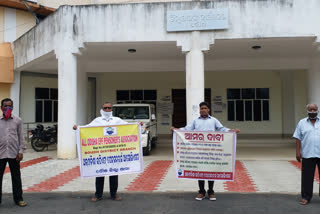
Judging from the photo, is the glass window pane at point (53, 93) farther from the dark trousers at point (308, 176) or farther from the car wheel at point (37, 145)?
the dark trousers at point (308, 176)

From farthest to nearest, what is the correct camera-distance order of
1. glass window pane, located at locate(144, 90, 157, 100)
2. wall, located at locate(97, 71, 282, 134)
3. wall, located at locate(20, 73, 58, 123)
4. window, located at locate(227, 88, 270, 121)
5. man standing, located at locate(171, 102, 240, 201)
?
glass window pane, located at locate(144, 90, 157, 100)
window, located at locate(227, 88, 270, 121)
wall, located at locate(97, 71, 282, 134)
wall, located at locate(20, 73, 58, 123)
man standing, located at locate(171, 102, 240, 201)

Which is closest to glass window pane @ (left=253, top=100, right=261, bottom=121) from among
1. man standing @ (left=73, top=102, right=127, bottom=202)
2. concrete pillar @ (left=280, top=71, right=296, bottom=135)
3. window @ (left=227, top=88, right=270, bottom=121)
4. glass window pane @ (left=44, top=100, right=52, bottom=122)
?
window @ (left=227, top=88, right=270, bottom=121)

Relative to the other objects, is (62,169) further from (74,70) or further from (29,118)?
(29,118)

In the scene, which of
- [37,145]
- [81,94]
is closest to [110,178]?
[37,145]

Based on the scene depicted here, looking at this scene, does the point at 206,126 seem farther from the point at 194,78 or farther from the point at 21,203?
the point at 194,78

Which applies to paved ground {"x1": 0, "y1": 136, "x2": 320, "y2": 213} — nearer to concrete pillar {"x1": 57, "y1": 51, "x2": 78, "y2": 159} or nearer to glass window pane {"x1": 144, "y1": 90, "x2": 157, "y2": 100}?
concrete pillar {"x1": 57, "y1": 51, "x2": 78, "y2": 159}

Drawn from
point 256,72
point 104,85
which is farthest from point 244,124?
point 104,85

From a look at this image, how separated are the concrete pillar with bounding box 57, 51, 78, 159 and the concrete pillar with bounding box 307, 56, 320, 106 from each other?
8.91 meters

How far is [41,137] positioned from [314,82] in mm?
10793

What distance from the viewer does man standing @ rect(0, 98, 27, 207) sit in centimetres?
496

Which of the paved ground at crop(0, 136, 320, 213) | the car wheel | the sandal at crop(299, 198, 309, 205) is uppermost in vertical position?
the car wheel

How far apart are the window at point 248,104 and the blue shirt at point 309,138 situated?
12188 millimetres

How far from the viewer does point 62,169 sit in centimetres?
851

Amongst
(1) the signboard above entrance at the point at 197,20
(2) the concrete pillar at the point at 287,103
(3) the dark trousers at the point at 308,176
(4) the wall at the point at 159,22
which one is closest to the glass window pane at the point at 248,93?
(2) the concrete pillar at the point at 287,103
